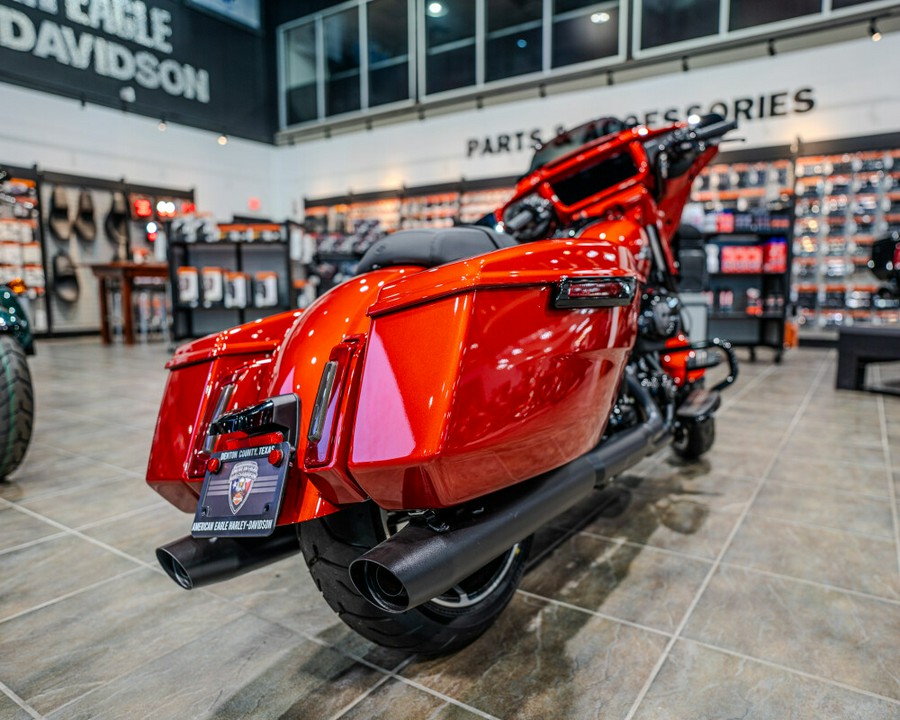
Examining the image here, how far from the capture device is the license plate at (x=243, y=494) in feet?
3.24

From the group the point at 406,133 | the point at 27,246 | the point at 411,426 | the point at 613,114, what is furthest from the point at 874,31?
the point at 27,246

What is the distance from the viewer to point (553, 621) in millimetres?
1409

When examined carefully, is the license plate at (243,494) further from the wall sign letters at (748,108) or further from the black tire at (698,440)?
the wall sign letters at (748,108)

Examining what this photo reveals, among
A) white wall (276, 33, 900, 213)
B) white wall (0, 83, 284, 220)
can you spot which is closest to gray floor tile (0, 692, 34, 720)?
white wall (276, 33, 900, 213)

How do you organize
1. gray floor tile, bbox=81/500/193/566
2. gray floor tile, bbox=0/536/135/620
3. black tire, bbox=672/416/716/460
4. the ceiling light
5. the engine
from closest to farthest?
gray floor tile, bbox=0/536/135/620, gray floor tile, bbox=81/500/193/566, the engine, black tire, bbox=672/416/716/460, the ceiling light

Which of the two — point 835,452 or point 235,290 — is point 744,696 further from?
point 235,290

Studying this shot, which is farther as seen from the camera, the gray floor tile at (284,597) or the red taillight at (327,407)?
the gray floor tile at (284,597)

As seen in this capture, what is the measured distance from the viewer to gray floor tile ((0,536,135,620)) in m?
1.54

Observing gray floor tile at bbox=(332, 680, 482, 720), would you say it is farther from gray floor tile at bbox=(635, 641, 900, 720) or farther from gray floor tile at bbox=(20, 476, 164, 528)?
gray floor tile at bbox=(20, 476, 164, 528)

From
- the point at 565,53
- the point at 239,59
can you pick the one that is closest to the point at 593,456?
the point at 565,53

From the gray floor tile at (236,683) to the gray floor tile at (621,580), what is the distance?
0.57 meters

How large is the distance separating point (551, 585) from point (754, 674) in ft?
1.67

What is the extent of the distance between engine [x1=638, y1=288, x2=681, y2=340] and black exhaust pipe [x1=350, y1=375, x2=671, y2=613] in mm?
762

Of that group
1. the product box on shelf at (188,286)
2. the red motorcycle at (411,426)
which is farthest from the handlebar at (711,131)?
the product box on shelf at (188,286)
